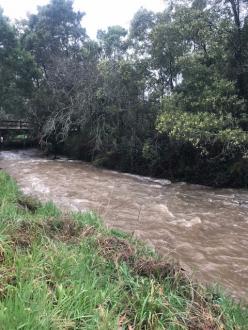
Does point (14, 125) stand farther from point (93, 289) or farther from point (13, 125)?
point (93, 289)

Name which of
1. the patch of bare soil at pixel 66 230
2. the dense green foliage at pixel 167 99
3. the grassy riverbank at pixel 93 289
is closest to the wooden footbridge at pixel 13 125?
the dense green foliage at pixel 167 99

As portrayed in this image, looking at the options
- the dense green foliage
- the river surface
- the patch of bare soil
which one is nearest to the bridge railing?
the dense green foliage

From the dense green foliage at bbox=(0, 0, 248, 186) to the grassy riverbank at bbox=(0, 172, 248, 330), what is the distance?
25.9 ft

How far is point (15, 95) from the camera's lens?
2733 centimetres

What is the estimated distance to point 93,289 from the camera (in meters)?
3.38

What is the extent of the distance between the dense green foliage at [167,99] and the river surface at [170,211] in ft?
4.34

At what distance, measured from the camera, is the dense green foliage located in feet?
41.6

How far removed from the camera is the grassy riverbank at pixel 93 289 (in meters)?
2.84

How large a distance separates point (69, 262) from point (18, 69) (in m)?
26.0

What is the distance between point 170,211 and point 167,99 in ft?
18.0

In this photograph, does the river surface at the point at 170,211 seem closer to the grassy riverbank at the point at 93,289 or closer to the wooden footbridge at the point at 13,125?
the grassy riverbank at the point at 93,289

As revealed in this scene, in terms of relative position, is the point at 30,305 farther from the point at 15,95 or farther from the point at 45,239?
the point at 15,95

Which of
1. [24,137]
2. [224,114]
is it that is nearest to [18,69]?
[24,137]

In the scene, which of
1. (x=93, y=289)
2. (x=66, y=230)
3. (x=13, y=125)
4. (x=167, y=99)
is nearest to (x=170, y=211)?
(x=66, y=230)
